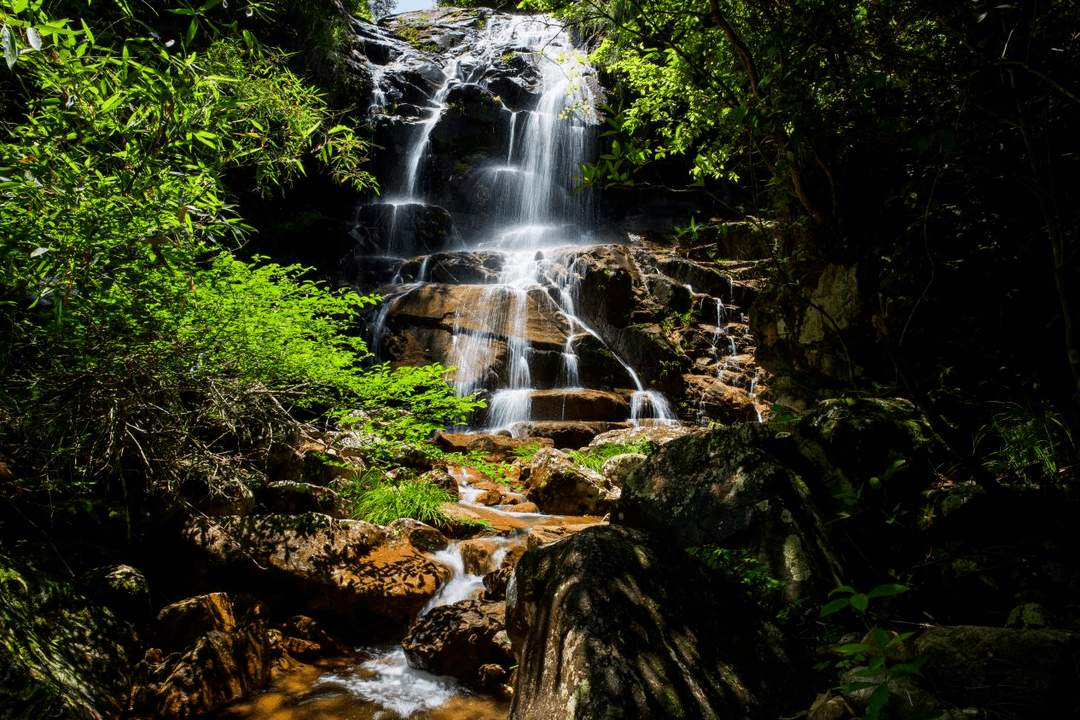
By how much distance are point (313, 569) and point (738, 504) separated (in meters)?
3.04

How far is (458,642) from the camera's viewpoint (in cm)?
363

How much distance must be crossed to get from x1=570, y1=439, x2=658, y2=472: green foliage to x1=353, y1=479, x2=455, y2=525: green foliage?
325 centimetres

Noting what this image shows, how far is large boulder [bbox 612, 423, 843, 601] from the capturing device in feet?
8.68

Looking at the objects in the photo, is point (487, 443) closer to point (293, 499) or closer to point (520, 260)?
point (293, 499)

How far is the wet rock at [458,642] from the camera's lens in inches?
140

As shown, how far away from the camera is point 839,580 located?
2566 mm

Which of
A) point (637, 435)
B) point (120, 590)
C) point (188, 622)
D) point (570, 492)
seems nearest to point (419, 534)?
point (188, 622)

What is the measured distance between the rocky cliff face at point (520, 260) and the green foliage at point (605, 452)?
1.68 meters

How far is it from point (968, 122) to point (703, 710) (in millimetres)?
3431

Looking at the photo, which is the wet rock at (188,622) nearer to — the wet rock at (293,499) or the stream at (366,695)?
the stream at (366,695)

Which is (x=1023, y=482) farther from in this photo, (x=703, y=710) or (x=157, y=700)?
(x=157, y=700)

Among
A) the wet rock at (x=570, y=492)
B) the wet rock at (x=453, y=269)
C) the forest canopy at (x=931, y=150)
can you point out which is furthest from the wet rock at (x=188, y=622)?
the wet rock at (x=453, y=269)

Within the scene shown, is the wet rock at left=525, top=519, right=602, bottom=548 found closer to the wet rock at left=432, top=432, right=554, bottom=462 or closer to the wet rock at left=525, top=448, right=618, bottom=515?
the wet rock at left=525, top=448, right=618, bottom=515

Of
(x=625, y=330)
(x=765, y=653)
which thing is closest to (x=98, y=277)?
(x=765, y=653)
